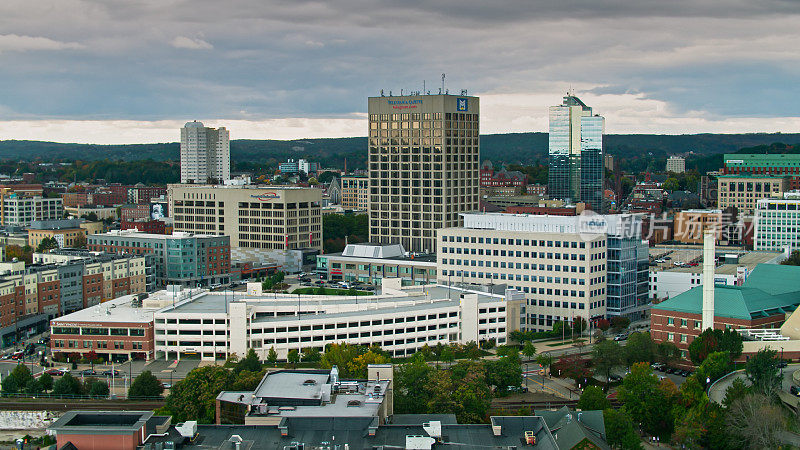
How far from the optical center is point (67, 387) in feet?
262

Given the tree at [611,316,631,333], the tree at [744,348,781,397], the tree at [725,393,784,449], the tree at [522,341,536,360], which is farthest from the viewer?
the tree at [611,316,631,333]

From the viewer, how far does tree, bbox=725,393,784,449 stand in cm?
6146

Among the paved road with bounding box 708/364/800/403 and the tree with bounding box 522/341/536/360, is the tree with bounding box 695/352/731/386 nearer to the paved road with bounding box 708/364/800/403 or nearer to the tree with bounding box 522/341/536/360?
the paved road with bounding box 708/364/800/403

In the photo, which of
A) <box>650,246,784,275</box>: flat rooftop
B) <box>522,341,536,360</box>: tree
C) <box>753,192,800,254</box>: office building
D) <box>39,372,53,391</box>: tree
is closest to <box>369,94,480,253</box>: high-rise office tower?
<box>650,246,784,275</box>: flat rooftop

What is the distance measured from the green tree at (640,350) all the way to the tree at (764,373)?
12.0 metres

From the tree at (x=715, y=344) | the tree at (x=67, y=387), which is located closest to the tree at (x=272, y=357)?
the tree at (x=67, y=387)

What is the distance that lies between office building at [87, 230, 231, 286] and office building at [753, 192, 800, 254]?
86552 mm

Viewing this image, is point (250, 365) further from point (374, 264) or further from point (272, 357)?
point (374, 264)

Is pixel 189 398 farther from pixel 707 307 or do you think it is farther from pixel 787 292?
pixel 787 292

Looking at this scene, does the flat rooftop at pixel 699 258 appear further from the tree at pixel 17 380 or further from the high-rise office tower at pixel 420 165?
the tree at pixel 17 380

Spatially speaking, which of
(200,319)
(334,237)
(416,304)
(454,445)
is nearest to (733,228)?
(334,237)

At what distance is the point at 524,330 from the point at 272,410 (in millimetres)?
55059

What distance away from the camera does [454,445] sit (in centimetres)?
4984

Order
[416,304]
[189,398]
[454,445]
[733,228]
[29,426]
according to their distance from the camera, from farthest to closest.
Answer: [733,228] → [416,304] → [29,426] → [189,398] → [454,445]
